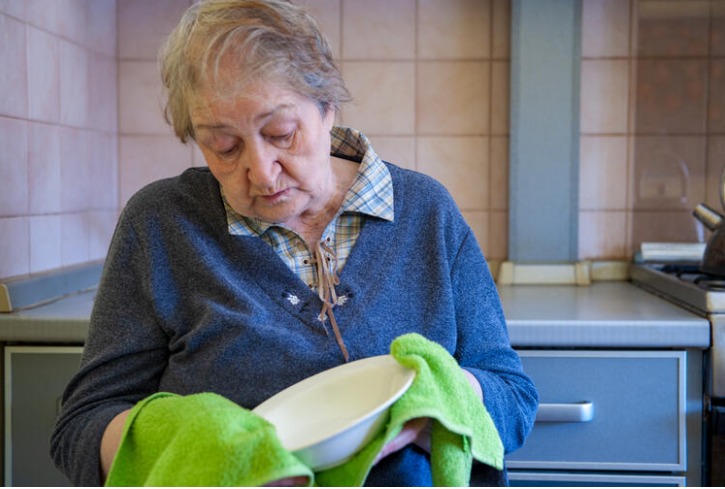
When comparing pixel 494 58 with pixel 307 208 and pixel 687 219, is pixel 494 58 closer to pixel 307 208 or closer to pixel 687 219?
pixel 687 219

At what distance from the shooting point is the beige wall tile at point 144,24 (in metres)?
1.98

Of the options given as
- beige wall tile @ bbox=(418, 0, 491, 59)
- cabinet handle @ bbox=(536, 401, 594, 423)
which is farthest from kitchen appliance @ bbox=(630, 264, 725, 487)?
beige wall tile @ bbox=(418, 0, 491, 59)

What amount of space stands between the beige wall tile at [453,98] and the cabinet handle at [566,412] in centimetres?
74

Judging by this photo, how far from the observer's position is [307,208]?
3.71ft

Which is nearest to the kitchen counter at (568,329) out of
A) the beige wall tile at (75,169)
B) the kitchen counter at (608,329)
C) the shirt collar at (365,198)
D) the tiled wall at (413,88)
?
the kitchen counter at (608,329)

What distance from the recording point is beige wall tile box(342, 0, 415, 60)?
1.97 m

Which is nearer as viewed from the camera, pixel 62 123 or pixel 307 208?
pixel 307 208

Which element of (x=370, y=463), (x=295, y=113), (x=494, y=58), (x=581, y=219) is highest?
(x=494, y=58)

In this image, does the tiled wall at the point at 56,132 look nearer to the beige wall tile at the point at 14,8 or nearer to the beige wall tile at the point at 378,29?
the beige wall tile at the point at 14,8

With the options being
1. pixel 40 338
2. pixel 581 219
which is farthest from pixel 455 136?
pixel 40 338

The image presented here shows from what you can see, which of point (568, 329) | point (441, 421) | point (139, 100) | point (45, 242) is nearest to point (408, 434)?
point (441, 421)

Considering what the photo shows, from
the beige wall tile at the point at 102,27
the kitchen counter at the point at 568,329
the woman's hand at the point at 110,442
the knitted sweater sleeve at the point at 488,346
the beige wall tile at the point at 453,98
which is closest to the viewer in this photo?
the woman's hand at the point at 110,442

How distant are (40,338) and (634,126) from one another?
1336mm

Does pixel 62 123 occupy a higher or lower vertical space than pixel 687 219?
higher
